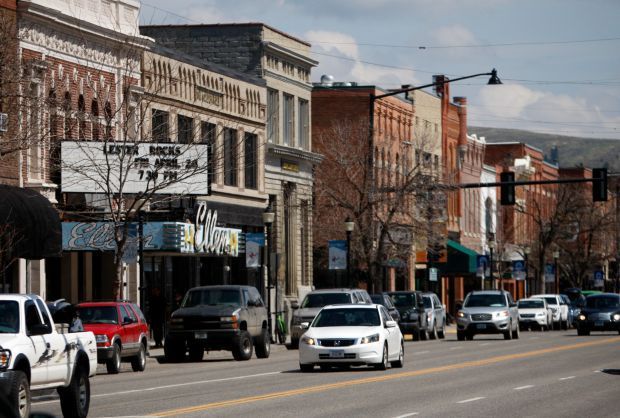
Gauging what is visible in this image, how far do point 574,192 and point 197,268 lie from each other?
5216 centimetres

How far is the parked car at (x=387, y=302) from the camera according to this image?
49231mm

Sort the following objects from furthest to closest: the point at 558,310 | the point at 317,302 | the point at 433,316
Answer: the point at 558,310 → the point at 433,316 → the point at 317,302

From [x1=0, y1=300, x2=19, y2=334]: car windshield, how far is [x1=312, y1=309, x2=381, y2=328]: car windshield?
46.7ft

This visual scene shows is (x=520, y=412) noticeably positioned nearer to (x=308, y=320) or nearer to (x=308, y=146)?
(x=308, y=320)

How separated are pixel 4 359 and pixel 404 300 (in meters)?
38.1

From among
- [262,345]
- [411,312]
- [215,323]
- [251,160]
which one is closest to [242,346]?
[215,323]

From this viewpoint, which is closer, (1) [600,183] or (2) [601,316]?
(1) [600,183]

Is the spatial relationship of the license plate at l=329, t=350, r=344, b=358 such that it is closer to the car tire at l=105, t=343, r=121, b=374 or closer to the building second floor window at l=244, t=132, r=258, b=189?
the car tire at l=105, t=343, r=121, b=374

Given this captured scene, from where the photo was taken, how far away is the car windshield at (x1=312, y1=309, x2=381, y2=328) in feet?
108

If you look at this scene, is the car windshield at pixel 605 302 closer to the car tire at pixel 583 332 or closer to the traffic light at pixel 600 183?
the car tire at pixel 583 332

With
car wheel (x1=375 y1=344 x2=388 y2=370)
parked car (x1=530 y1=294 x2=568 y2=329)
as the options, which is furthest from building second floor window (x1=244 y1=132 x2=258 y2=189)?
car wheel (x1=375 y1=344 x2=388 y2=370)

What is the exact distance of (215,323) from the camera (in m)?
38.7

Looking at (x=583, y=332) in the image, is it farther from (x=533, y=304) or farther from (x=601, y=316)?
(x=533, y=304)

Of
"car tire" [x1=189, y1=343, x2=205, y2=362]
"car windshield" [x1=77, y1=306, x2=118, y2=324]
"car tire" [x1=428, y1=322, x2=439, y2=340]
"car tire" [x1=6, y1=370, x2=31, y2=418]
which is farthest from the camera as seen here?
"car tire" [x1=428, y1=322, x2=439, y2=340]
